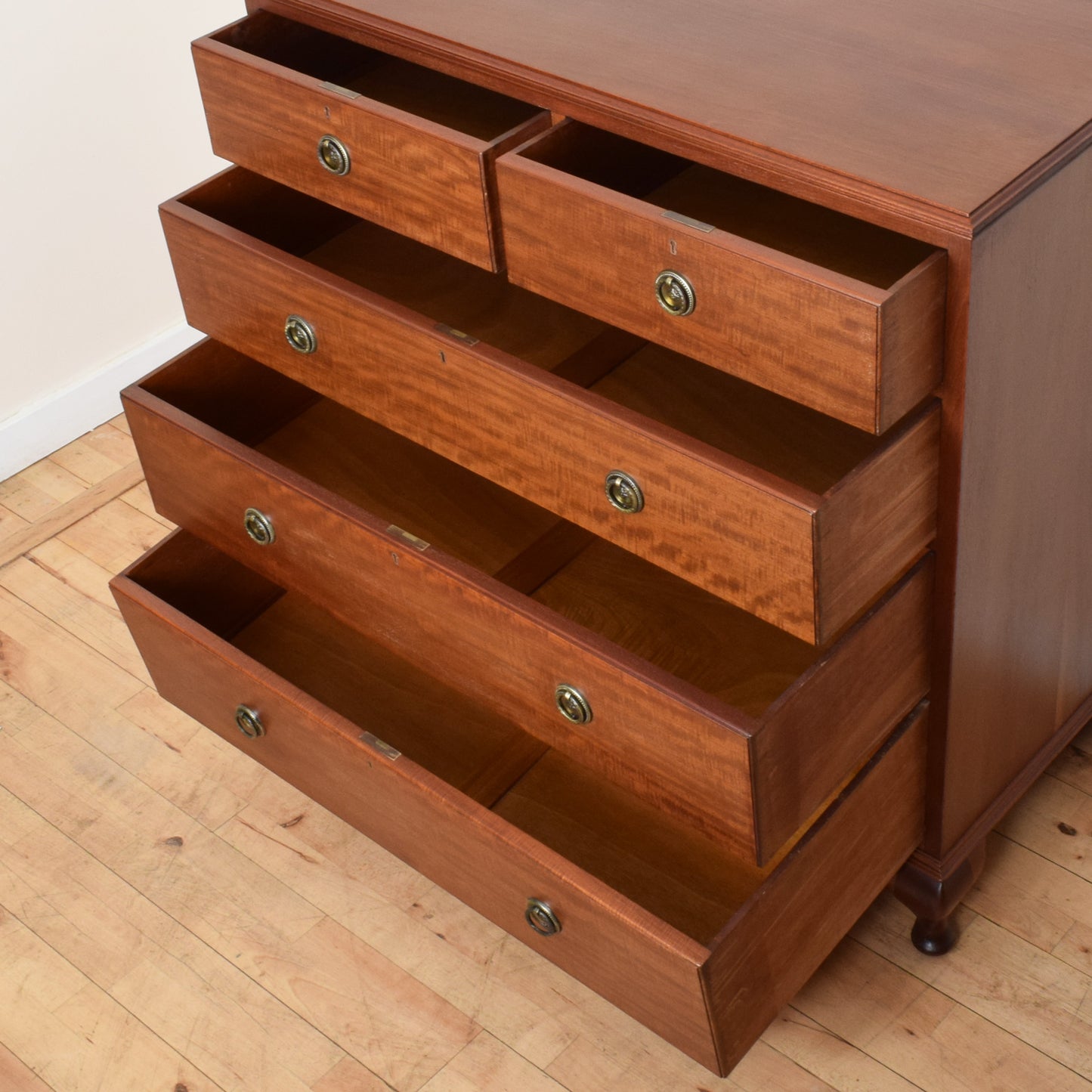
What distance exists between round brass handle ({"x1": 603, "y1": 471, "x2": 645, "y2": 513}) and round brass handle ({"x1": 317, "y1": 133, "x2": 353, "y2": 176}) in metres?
0.34

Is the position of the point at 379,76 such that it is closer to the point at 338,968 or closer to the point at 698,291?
the point at 698,291

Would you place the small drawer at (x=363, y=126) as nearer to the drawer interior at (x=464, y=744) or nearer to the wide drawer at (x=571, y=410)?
the wide drawer at (x=571, y=410)

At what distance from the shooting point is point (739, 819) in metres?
1.08

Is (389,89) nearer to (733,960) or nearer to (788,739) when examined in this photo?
(788,739)

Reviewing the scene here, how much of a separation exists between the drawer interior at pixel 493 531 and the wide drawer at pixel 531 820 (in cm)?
13

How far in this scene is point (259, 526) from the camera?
4.48 ft

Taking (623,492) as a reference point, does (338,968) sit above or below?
below

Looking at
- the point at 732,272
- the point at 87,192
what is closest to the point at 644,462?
the point at 732,272

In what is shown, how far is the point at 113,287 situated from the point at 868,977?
55.8 inches

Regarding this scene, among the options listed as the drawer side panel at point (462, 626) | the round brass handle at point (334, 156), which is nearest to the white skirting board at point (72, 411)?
the drawer side panel at point (462, 626)

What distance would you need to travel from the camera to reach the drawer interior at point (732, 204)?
3.61ft

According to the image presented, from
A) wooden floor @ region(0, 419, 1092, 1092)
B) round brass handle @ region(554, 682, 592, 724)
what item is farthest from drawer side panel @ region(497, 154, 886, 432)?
wooden floor @ region(0, 419, 1092, 1092)

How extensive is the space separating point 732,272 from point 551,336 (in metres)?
0.43

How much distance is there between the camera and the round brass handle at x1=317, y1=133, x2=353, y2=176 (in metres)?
1.20
